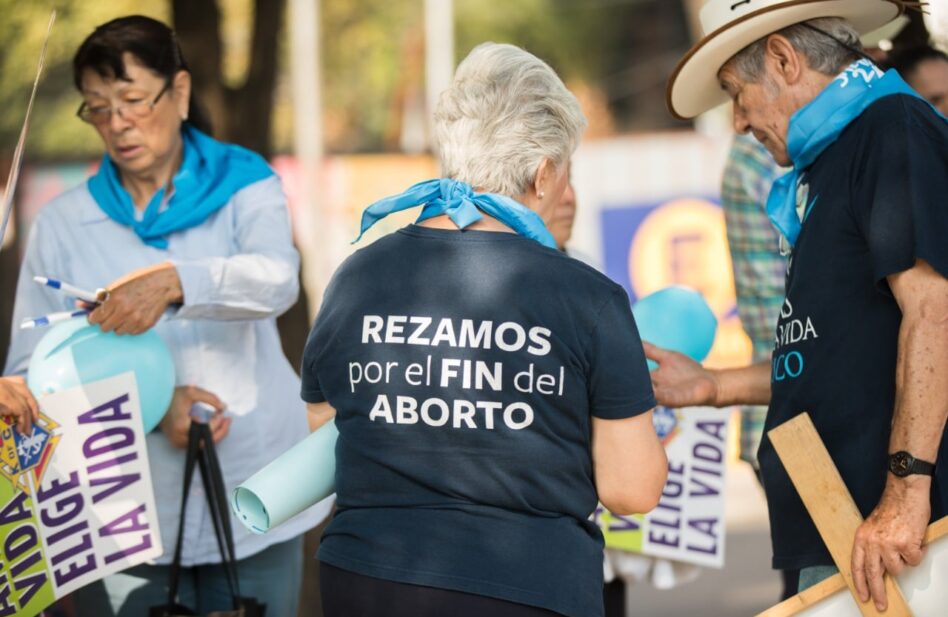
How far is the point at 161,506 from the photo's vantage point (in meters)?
3.61

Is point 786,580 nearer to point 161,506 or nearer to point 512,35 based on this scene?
point 161,506

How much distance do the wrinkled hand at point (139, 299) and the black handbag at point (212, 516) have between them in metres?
0.33

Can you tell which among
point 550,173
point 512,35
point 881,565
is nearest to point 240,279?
point 550,173

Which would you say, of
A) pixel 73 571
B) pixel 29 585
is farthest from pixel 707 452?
pixel 29 585

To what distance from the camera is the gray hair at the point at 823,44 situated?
2930mm

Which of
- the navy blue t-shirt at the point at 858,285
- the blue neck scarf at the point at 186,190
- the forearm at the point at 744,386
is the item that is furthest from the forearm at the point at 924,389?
the blue neck scarf at the point at 186,190

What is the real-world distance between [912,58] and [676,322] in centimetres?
127

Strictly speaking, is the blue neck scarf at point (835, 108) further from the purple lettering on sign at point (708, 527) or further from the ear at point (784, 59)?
the purple lettering on sign at point (708, 527)

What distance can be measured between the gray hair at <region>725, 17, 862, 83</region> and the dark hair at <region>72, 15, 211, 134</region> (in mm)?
1585

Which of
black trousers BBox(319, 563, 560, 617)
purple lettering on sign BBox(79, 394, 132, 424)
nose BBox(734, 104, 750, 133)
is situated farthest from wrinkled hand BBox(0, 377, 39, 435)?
nose BBox(734, 104, 750, 133)

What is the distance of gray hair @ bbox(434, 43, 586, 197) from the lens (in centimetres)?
259

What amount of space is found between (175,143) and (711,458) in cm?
180

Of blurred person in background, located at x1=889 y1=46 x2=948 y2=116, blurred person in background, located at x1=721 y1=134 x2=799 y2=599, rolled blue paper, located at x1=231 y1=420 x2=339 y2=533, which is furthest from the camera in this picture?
blurred person in background, located at x1=721 y1=134 x2=799 y2=599

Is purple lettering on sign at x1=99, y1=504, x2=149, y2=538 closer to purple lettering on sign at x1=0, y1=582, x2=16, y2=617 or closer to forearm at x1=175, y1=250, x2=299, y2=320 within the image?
purple lettering on sign at x1=0, y1=582, x2=16, y2=617
